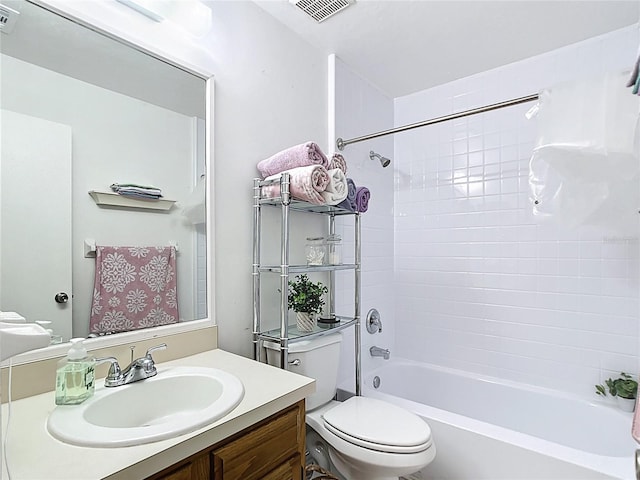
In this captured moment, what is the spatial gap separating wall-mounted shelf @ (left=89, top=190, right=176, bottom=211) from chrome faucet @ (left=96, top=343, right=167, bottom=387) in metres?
0.48

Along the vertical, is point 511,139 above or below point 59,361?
above

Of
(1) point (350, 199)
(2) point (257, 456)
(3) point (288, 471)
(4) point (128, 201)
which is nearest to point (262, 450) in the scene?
(2) point (257, 456)

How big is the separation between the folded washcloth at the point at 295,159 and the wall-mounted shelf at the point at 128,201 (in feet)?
1.43

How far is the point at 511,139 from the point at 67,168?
2252 millimetres

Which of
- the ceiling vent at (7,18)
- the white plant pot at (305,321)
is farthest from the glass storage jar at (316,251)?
the ceiling vent at (7,18)

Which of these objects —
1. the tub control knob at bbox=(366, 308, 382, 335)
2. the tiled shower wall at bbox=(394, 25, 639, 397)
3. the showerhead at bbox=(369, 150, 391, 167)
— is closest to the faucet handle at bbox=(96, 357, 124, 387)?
the tub control knob at bbox=(366, 308, 382, 335)

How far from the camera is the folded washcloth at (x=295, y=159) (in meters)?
1.48

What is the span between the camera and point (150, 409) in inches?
41.3

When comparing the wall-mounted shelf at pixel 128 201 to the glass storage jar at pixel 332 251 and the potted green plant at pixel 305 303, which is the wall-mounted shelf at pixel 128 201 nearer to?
the potted green plant at pixel 305 303

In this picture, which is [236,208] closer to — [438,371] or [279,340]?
[279,340]

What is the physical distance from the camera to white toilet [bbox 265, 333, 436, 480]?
4.19ft

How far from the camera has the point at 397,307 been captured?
2.61 metres

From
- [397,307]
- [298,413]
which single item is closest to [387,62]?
[397,307]

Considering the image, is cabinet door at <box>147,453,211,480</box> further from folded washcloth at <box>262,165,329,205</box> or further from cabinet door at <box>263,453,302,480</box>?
folded washcloth at <box>262,165,329,205</box>
